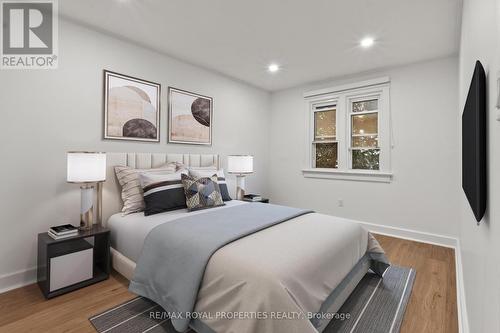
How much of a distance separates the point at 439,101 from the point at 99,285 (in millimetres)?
4587

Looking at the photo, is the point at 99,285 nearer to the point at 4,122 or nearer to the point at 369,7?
the point at 4,122

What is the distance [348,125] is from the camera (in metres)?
4.26

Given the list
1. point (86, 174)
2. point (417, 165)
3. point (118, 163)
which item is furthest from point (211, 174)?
point (417, 165)

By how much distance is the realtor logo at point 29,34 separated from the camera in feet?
7.40

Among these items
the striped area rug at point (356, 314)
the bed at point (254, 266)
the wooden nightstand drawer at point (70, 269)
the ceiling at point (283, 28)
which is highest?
the ceiling at point (283, 28)

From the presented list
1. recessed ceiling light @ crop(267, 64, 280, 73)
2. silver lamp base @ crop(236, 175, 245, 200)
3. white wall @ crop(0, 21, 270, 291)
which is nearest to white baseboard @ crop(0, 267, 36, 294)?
white wall @ crop(0, 21, 270, 291)

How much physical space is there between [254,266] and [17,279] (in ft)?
7.77

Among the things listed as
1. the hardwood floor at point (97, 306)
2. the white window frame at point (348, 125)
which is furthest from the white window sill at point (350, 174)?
the hardwood floor at point (97, 306)

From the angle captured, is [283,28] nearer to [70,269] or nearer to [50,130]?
[50,130]

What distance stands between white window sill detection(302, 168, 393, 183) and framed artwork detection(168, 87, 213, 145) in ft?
6.51

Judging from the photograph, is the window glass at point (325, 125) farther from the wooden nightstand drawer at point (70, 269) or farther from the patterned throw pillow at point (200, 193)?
the wooden nightstand drawer at point (70, 269)

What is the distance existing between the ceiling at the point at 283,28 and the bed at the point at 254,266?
6.44 feet

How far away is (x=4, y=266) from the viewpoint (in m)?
2.23

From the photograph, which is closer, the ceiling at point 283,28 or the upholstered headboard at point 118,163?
the ceiling at point 283,28
